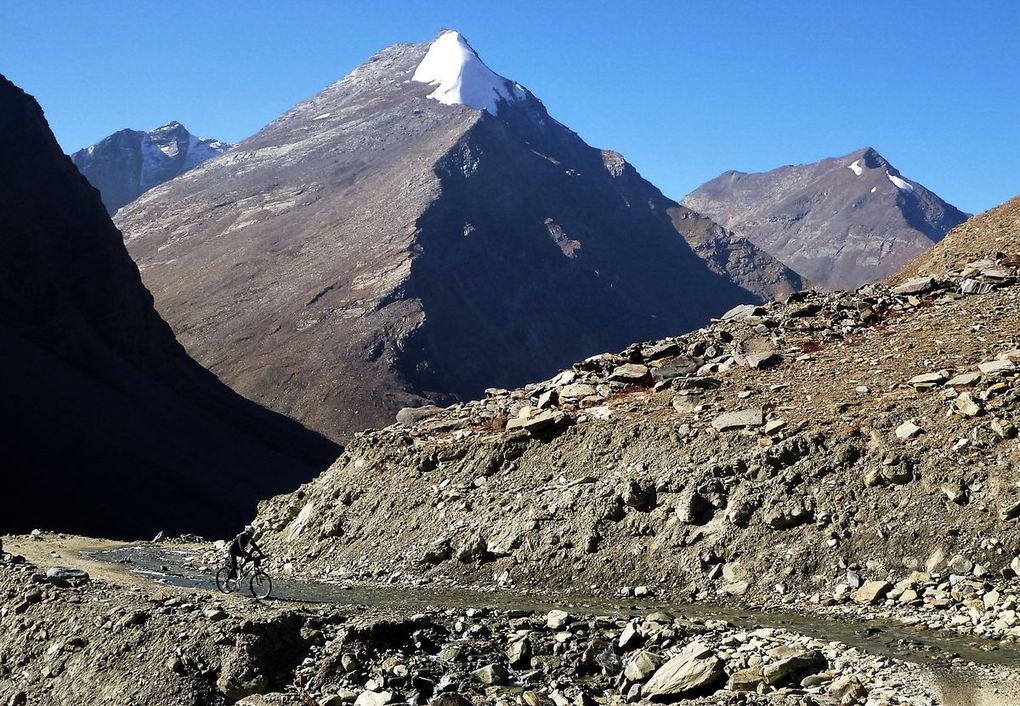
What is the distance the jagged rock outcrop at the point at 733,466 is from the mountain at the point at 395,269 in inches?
3086

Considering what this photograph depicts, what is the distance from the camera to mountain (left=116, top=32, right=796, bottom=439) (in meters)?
119

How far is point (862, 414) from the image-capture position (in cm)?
2148

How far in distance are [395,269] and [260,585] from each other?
11190 centimetres

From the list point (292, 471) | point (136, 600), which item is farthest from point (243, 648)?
point (292, 471)

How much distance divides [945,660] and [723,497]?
6750mm

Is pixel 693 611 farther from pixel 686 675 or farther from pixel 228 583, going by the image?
pixel 228 583

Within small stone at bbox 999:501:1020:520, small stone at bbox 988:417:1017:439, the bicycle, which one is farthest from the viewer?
the bicycle

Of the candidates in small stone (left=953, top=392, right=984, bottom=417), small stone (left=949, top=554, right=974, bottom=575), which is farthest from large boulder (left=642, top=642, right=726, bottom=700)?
small stone (left=953, top=392, right=984, bottom=417)

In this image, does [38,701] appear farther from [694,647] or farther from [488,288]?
[488,288]

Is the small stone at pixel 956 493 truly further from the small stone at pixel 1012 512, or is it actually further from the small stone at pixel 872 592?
the small stone at pixel 872 592

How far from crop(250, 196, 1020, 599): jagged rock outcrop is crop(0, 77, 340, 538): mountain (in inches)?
1657

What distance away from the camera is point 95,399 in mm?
79688

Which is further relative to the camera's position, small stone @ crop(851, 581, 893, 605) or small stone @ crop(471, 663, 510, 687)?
small stone @ crop(851, 581, 893, 605)

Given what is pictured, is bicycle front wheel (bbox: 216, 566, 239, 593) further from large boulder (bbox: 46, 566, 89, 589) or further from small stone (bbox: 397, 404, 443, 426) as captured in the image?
small stone (bbox: 397, 404, 443, 426)
